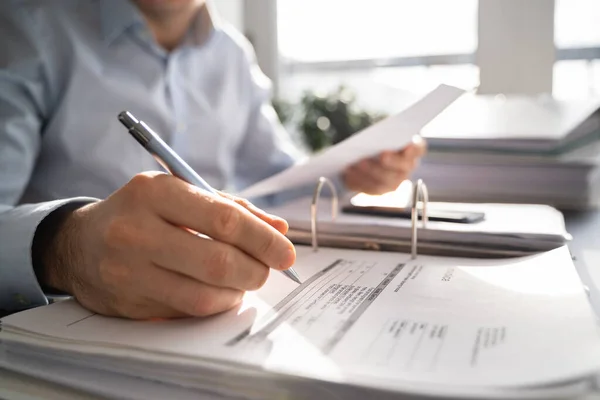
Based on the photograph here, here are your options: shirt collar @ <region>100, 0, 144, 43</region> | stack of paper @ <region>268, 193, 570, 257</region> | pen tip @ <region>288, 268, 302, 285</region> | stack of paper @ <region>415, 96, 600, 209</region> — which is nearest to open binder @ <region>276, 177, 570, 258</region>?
stack of paper @ <region>268, 193, 570, 257</region>

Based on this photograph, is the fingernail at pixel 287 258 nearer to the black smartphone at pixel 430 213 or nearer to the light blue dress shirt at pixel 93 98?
the black smartphone at pixel 430 213

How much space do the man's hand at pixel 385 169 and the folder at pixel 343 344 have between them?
1.13 feet

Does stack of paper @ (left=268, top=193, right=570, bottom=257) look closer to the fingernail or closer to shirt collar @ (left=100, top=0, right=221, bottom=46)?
the fingernail

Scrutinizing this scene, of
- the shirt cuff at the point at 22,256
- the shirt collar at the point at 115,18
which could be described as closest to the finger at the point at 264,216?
the shirt cuff at the point at 22,256

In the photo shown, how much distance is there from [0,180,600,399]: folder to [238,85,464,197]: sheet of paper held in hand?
7.3 inches

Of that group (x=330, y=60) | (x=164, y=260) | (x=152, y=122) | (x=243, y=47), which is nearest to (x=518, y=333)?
(x=164, y=260)

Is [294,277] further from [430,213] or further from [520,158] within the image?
[520,158]

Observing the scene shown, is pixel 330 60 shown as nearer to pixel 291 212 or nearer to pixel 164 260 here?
pixel 291 212

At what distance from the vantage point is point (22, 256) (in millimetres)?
413

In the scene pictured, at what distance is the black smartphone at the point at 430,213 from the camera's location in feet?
1.77

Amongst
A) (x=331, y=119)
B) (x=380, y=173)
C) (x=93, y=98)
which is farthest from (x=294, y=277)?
(x=331, y=119)

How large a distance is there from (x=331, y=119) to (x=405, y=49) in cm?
49

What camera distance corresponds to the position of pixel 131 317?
1.05ft

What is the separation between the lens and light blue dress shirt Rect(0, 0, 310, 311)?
0.65 metres
